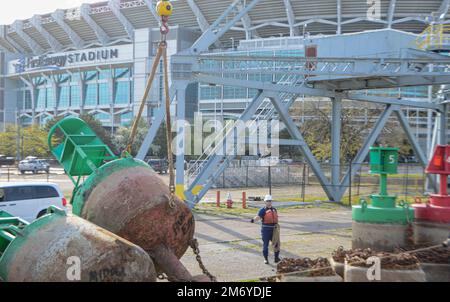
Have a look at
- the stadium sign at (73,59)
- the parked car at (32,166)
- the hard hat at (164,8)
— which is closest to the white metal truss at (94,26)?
the stadium sign at (73,59)

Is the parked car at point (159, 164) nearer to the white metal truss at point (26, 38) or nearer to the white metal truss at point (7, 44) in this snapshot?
the white metal truss at point (26, 38)

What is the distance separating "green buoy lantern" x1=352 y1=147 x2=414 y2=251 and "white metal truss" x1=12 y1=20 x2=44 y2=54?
90.7 metres

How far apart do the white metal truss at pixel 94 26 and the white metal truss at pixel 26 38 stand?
15.7 meters

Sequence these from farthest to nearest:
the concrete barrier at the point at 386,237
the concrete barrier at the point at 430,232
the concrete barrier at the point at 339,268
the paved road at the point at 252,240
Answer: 1. the paved road at the point at 252,240
2. the concrete barrier at the point at 386,237
3. the concrete barrier at the point at 430,232
4. the concrete barrier at the point at 339,268

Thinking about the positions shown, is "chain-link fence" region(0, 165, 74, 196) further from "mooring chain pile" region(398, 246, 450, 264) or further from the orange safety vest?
"mooring chain pile" region(398, 246, 450, 264)

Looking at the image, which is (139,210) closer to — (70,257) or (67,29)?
(70,257)

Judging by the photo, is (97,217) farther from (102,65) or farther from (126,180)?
(102,65)

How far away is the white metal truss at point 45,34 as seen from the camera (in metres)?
84.2

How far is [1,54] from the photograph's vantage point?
93.6 meters

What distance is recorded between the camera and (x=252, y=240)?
1413 centimetres

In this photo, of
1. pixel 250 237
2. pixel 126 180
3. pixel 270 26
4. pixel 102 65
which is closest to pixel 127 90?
pixel 102 65

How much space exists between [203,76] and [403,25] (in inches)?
2136

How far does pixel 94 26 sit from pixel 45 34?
11070 millimetres

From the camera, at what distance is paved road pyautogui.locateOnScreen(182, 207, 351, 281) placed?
1056 centimetres
